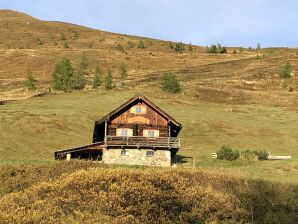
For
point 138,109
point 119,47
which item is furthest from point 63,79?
point 119,47

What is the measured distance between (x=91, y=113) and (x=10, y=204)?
6159 centimetres

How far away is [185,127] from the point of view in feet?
242

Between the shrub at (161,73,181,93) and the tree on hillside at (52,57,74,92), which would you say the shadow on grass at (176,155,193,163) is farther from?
the tree on hillside at (52,57,74,92)

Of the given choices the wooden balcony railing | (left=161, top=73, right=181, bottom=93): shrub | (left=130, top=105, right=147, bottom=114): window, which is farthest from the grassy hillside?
(left=161, top=73, right=181, bottom=93): shrub

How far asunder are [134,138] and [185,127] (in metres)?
20.6

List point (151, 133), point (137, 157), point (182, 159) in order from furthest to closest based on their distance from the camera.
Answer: point (151, 133) < point (182, 159) < point (137, 157)

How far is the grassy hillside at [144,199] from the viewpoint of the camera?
18344mm

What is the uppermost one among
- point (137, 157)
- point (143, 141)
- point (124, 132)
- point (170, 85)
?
point (170, 85)

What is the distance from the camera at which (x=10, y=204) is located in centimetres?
1881

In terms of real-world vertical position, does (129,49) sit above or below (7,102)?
above

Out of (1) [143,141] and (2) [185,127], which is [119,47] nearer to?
(2) [185,127]

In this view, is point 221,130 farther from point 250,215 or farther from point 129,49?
point 129,49

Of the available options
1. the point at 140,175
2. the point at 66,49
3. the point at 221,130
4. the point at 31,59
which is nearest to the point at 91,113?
the point at 221,130

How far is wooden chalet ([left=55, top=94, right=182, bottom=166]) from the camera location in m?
53.3
